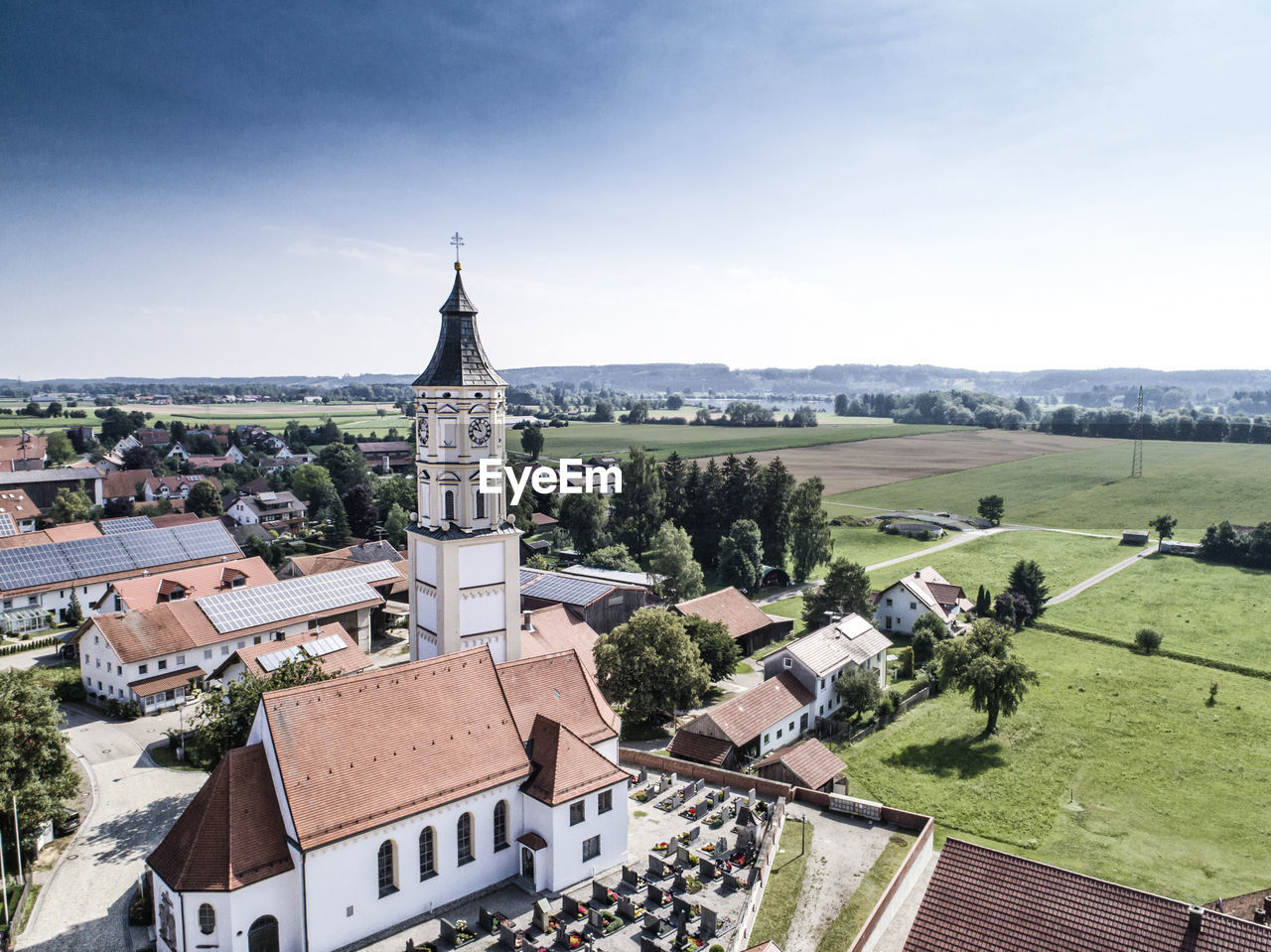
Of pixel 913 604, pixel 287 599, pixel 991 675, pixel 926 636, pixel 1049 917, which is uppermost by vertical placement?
pixel 1049 917

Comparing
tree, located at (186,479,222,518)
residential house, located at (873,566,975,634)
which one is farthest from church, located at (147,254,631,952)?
tree, located at (186,479,222,518)

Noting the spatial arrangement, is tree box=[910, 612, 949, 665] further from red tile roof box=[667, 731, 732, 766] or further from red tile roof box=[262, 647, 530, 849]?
red tile roof box=[262, 647, 530, 849]

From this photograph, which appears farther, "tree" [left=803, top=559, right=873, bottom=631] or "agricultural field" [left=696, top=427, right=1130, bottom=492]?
"agricultural field" [left=696, top=427, right=1130, bottom=492]

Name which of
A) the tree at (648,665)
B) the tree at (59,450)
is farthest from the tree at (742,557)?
the tree at (59,450)

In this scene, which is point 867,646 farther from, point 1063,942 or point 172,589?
point 172,589

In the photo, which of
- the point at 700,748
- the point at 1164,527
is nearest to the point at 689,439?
the point at 1164,527

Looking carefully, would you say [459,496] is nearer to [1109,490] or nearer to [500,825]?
[500,825]

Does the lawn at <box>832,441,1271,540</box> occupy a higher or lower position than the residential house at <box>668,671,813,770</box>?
higher
